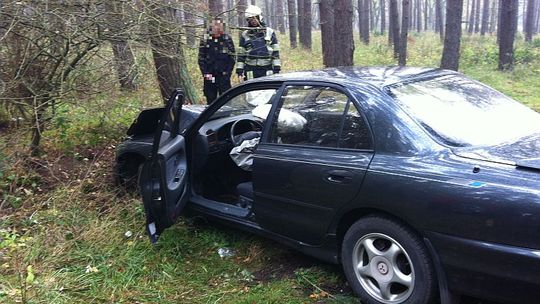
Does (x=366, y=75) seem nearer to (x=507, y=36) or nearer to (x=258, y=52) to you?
(x=258, y=52)

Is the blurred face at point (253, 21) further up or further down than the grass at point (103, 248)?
further up

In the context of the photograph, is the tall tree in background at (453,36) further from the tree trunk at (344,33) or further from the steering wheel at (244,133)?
the steering wheel at (244,133)

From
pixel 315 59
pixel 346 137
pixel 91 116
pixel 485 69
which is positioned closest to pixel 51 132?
pixel 91 116

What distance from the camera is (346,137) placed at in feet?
10.9

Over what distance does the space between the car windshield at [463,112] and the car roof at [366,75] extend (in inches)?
3.6

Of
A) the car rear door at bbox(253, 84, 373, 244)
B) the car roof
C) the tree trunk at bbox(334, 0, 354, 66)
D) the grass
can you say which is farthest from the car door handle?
the tree trunk at bbox(334, 0, 354, 66)

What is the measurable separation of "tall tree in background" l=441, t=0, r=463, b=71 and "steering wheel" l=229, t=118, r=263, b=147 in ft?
32.7

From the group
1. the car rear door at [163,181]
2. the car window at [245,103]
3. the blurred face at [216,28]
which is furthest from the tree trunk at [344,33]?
the car rear door at [163,181]

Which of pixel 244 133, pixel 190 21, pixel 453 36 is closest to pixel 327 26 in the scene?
pixel 453 36

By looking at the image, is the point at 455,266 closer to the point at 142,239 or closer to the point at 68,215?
the point at 142,239

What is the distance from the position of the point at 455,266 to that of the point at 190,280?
80.4 inches

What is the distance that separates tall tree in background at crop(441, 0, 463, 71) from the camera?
13.2 meters

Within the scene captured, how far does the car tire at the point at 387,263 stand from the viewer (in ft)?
9.47

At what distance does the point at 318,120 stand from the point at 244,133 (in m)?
1.30
